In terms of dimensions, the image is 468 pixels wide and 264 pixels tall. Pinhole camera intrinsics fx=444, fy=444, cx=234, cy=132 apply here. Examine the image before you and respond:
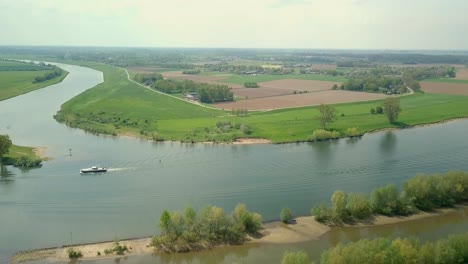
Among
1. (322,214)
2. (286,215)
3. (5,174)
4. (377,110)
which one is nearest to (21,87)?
(5,174)

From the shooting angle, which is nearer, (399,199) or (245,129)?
(399,199)

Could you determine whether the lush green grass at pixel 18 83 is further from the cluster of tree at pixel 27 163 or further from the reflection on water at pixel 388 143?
the reflection on water at pixel 388 143

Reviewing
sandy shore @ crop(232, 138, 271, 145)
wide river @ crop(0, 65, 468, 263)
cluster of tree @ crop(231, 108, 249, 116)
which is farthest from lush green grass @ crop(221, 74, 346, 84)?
sandy shore @ crop(232, 138, 271, 145)

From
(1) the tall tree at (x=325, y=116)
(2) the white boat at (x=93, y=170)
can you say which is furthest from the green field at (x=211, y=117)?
(2) the white boat at (x=93, y=170)

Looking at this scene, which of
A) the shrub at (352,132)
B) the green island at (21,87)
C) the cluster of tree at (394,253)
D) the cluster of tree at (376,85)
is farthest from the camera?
the cluster of tree at (376,85)

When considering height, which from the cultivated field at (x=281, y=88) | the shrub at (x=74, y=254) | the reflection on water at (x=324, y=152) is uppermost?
the cultivated field at (x=281, y=88)

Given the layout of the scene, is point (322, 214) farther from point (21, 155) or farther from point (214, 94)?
point (214, 94)

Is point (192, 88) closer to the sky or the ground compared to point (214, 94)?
closer to the sky

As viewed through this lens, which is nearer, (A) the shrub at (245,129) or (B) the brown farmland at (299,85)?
(A) the shrub at (245,129)
